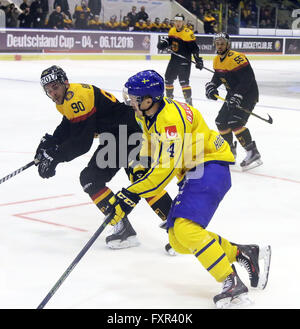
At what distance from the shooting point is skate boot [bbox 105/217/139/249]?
13.7ft

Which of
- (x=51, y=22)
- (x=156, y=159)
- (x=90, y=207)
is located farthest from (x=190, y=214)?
(x=51, y=22)

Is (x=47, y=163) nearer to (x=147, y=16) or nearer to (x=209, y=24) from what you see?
(x=147, y=16)

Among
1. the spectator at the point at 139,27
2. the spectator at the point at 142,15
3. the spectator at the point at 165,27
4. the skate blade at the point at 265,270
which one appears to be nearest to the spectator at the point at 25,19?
the spectator at the point at 139,27

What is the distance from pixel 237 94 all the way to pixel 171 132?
3668 mm

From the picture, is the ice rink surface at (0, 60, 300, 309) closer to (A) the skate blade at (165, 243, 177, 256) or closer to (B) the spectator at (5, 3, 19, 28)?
(A) the skate blade at (165, 243, 177, 256)

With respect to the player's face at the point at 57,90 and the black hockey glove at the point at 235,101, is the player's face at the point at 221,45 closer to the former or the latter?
the black hockey glove at the point at 235,101

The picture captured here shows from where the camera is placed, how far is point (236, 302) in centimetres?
324

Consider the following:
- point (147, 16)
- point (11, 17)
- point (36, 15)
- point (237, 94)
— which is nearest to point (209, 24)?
point (147, 16)

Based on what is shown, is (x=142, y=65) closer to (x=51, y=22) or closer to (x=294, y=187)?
(x=51, y=22)

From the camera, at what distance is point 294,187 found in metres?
5.82

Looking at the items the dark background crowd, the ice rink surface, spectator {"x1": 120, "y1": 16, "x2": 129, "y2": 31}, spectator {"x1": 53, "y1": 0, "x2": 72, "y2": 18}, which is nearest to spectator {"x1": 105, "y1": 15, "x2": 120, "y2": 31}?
the dark background crowd

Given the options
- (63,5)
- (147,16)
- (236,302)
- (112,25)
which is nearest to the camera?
(236,302)

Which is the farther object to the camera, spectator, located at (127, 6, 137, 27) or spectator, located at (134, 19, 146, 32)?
spectator, located at (127, 6, 137, 27)
